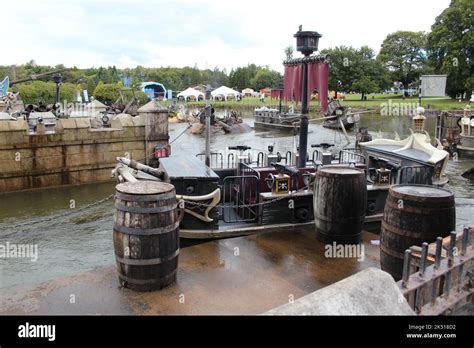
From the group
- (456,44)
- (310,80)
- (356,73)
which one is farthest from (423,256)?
(356,73)

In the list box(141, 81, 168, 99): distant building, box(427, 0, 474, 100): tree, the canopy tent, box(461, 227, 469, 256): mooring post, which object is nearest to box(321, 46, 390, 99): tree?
box(427, 0, 474, 100): tree

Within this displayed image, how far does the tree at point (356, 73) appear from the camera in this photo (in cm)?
6800

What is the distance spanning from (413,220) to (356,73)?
67.8m

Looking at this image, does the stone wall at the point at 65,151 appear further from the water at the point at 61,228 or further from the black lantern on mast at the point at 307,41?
the black lantern on mast at the point at 307,41

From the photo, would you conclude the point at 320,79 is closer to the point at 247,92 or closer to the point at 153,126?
the point at 153,126

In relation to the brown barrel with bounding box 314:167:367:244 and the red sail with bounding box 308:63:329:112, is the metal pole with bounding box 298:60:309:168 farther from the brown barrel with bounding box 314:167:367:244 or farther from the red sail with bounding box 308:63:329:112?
the brown barrel with bounding box 314:167:367:244

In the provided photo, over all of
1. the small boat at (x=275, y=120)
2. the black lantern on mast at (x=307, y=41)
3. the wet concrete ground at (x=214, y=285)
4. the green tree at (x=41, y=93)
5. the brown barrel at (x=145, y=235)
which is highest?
the green tree at (x=41, y=93)

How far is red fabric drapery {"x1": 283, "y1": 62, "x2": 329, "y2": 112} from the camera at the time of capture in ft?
28.3

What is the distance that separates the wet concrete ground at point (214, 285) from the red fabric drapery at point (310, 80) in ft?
10.4

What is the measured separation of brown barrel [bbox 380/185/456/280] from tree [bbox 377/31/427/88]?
258ft

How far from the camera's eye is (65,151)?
1546 cm

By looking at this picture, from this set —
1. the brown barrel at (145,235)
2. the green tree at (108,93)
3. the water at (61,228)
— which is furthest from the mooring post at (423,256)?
the green tree at (108,93)

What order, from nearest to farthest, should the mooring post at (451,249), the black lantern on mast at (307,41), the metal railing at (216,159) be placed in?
1. the mooring post at (451,249)
2. the black lantern on mast at (307,41)
3. the metal railing at (216,159)

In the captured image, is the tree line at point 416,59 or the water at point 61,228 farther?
the tree line at point 416,59
